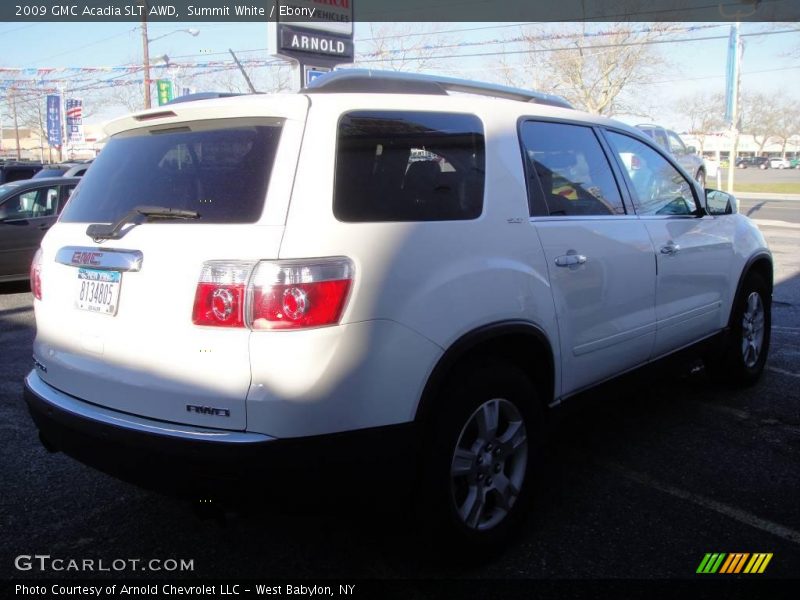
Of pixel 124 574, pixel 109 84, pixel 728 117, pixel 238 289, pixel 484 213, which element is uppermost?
pixel 109 84

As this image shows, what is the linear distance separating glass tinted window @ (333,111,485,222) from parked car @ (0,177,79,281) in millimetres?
8474

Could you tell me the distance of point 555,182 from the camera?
11.2 ft

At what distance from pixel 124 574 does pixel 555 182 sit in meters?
2.55

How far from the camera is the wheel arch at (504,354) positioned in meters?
2.59

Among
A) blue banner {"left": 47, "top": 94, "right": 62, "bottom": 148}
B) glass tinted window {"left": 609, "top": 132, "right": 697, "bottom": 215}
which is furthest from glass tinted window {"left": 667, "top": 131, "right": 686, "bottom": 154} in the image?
blue banner {"left": 47, "top": 94, "right": 62, "bottom": 148}

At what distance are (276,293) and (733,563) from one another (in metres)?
2.21

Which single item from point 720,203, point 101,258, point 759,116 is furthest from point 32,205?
point 759,116

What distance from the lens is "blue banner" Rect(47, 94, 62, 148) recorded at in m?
46.1

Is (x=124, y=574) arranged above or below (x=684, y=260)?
below

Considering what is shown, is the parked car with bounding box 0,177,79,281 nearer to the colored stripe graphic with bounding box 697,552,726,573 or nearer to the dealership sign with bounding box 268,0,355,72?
the dealership sign with bounding box 268,0,355,72

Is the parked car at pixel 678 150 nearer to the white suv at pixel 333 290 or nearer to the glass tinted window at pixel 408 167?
the white suv at pixel 333 290

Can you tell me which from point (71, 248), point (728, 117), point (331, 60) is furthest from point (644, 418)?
point (728, 117)

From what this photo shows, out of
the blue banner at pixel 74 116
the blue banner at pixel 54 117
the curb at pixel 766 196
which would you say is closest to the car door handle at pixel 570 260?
the curb at pixel 766 196

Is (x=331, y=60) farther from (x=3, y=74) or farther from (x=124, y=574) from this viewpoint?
(x=3, y=74)
